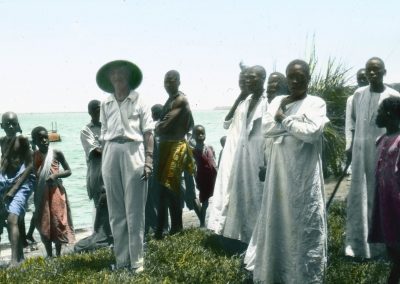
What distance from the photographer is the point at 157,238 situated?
26.9ft

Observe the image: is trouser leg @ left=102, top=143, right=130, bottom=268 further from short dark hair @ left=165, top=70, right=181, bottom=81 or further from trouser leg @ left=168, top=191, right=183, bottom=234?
short dark hair @ left=165, top=70, right=181, bottom=81

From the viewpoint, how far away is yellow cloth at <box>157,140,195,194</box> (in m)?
8.09

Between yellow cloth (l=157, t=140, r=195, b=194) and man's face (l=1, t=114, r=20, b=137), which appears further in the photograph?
yellow cloth (l=157, t=140, r=195, b=194)

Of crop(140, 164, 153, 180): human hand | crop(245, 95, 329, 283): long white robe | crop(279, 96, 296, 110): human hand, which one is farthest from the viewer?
crop(140, 164, 153, 180): human hand

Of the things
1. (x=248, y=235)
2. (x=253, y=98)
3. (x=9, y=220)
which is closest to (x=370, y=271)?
(x=248, y=235)

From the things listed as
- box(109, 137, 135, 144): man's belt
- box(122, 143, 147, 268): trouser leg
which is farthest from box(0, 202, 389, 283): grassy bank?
box(109, 137, 135, 144): man's belt

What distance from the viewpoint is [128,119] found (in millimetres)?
6285

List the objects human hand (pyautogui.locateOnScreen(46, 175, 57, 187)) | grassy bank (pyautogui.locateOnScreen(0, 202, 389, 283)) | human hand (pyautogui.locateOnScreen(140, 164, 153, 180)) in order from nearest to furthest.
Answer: grassy bank (pyautogui.locateOnScreen(0, 202, 389, 283)) → human hand (pyautogui.locateOnScreen(140, 164, 153, 180)) → human hand (pyautogui.locateOnScreen(46, 175, 57, 187))

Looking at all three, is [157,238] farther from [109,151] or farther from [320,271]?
[320,271]

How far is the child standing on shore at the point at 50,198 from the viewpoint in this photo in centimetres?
799

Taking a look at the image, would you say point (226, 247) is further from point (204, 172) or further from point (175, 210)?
A: point (204, 172)

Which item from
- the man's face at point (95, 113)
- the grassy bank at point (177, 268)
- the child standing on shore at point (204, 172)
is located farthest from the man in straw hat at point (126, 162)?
the child standing on shore at point (204, 172)

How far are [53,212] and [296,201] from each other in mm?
3929

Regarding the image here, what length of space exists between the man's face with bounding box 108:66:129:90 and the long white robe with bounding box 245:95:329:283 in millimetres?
1766
